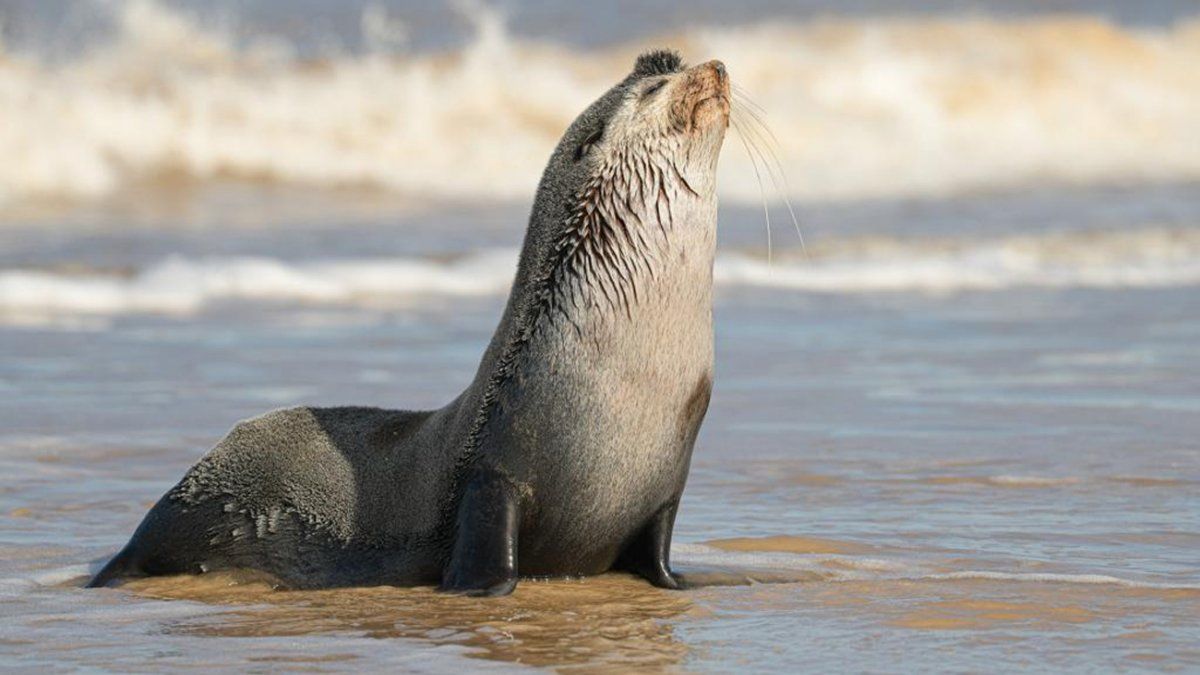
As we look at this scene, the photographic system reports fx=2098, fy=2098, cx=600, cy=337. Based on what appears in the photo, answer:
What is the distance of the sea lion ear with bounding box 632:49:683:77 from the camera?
690cm

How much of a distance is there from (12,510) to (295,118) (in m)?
22.2

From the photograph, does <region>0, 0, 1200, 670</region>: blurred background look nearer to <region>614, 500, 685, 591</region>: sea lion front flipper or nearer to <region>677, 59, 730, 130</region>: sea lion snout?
<region>614, 500, 685, 591</region>: sea lion front flipper

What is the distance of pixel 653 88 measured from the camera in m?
6.74

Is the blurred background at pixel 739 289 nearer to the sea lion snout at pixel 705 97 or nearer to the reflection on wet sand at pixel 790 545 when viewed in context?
the reflection on wet sand at pixel 790 545

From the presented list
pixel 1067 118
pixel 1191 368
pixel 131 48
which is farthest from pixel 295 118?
pixel 1191 368

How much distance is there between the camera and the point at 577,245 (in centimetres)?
647

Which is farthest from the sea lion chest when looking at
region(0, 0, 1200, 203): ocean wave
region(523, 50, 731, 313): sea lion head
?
region(0, 0, 1200, 203): ocean wave

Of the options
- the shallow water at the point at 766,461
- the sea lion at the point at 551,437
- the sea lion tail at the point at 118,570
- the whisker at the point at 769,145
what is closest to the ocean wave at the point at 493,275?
the shallow water at the point at 766,461

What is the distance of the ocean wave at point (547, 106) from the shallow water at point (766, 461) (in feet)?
24.1

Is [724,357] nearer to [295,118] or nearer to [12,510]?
[12,510]

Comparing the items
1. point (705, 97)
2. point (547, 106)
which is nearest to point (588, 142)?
point (705, 97)

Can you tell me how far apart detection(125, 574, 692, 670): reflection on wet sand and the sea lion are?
0.31 feet

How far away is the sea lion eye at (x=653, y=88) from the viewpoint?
22.0 feet

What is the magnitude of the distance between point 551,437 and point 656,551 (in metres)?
0.52
